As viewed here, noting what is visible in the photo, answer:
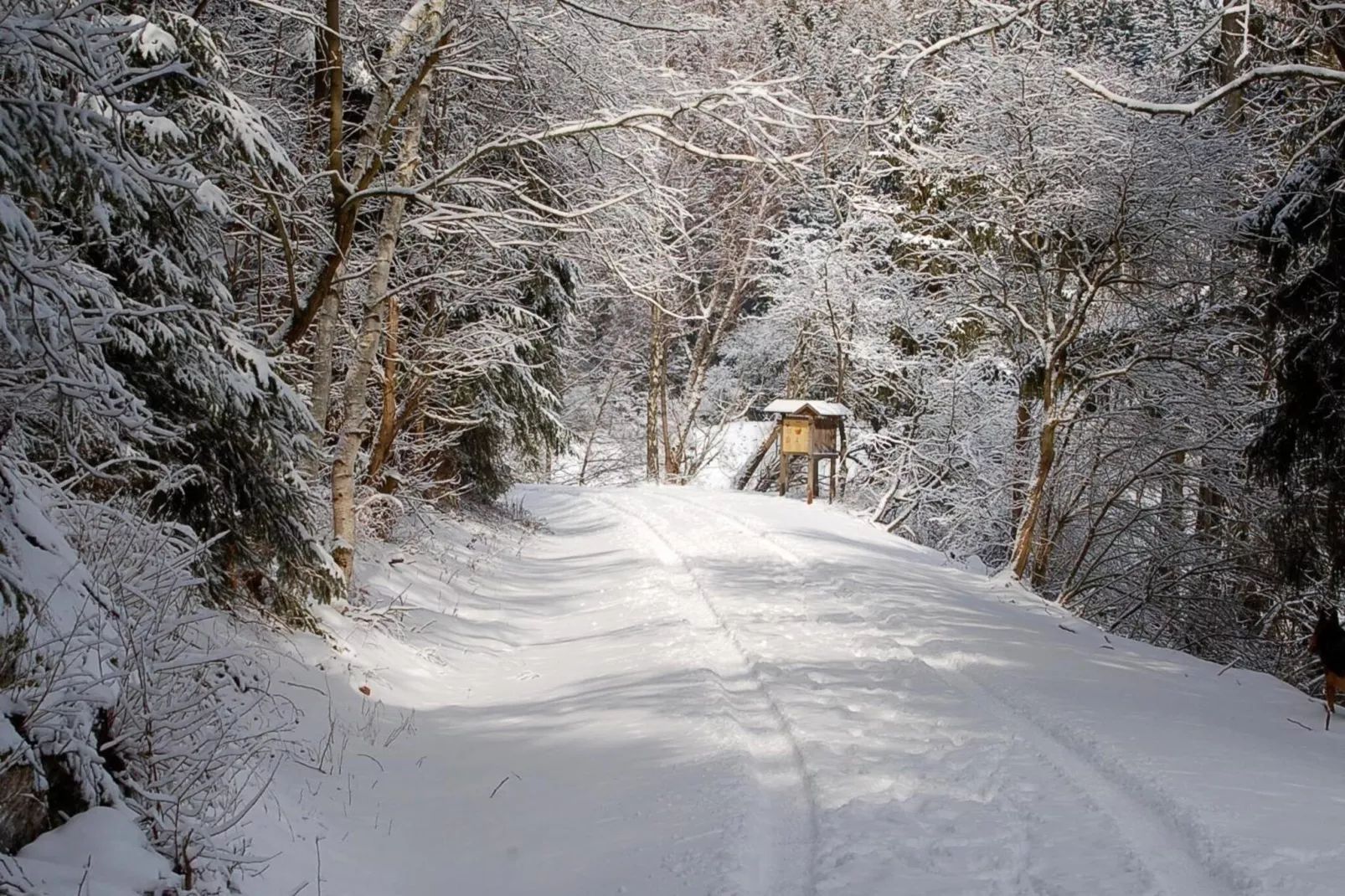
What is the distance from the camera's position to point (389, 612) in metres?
8.27

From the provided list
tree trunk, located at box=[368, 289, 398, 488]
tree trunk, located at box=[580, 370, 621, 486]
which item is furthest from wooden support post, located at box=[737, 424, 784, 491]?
tree trunk, located at box=[368, 289, 398, 488]

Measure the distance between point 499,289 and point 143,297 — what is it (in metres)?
6.36

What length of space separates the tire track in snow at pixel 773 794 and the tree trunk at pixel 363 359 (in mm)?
3402

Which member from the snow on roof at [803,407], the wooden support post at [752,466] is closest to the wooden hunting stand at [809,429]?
the snow on roof at [803,407]

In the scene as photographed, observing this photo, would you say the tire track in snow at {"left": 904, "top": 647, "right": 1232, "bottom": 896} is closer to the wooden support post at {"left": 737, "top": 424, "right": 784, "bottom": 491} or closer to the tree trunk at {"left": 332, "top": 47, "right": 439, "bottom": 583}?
the tree trunk at {"left": 332, "top": 47, "right": 439, "bottom": 583}

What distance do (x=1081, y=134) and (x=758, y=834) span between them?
11.8 m

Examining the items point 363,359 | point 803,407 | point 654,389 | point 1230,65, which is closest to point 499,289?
point 363,359

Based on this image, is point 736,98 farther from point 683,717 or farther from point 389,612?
point 389,612

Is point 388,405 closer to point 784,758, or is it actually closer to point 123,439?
point 123,439

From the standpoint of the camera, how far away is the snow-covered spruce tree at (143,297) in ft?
9.74

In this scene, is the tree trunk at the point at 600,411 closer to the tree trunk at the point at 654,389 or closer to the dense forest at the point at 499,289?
the tree trunk at the point at 654,389

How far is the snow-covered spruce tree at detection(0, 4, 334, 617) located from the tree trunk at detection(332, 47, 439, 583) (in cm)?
156

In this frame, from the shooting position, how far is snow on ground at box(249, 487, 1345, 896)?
4172 millimetres

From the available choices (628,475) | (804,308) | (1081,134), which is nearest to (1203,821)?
(1081,134)
